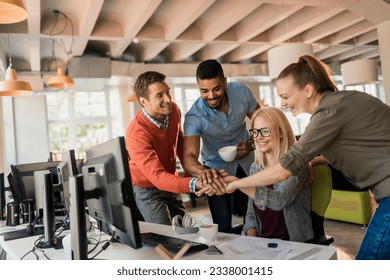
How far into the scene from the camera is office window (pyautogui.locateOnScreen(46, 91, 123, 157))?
812 cm

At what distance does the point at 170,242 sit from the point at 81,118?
7389 mm

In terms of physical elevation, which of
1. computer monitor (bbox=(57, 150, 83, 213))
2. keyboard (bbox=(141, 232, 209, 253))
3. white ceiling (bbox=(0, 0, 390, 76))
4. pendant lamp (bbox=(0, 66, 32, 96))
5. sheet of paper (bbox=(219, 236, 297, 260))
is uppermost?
white ceiling (bbox=(0, 0, 390, 76))

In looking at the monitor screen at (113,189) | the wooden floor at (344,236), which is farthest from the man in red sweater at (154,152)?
the wooden floor at (344,236)

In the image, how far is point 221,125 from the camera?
212 cm

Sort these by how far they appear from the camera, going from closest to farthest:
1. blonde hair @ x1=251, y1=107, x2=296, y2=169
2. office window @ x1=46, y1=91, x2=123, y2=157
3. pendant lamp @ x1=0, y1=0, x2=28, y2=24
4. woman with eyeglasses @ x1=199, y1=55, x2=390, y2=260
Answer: woman with eyeglasses @ x1=199, y1=55, x2=390, y2=260 < blonde hair @ x1=251, y1=107, x2=296, y2=169 < pendant lamp @ x1=0, y1=0, x2=28, y2=24 < office window @ x1=46, y1=91, x2=123, y2=157

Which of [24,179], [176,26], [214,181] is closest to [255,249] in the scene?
[214,181]

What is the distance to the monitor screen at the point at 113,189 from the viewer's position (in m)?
1.03

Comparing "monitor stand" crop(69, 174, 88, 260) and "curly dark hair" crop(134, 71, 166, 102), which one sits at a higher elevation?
"curly dark hair" crop(134, 71, 166, 102)

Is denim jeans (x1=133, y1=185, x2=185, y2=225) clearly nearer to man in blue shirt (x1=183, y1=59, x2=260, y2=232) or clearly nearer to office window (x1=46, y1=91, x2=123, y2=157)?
man in blue shirt (x1=183, y1=59, x2=260, y2=232)

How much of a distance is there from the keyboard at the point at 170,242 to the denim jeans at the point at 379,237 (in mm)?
525

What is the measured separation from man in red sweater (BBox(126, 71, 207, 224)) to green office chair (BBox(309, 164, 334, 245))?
1.63ft

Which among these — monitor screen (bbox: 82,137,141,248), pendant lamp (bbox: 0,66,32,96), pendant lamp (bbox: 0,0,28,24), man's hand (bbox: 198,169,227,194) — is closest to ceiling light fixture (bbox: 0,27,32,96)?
pendant lamp (bbox: 0,66,32,96)

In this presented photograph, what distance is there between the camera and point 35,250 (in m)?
1.50

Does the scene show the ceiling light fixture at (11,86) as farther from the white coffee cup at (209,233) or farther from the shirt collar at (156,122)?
the white coffee cup at (209,233)
